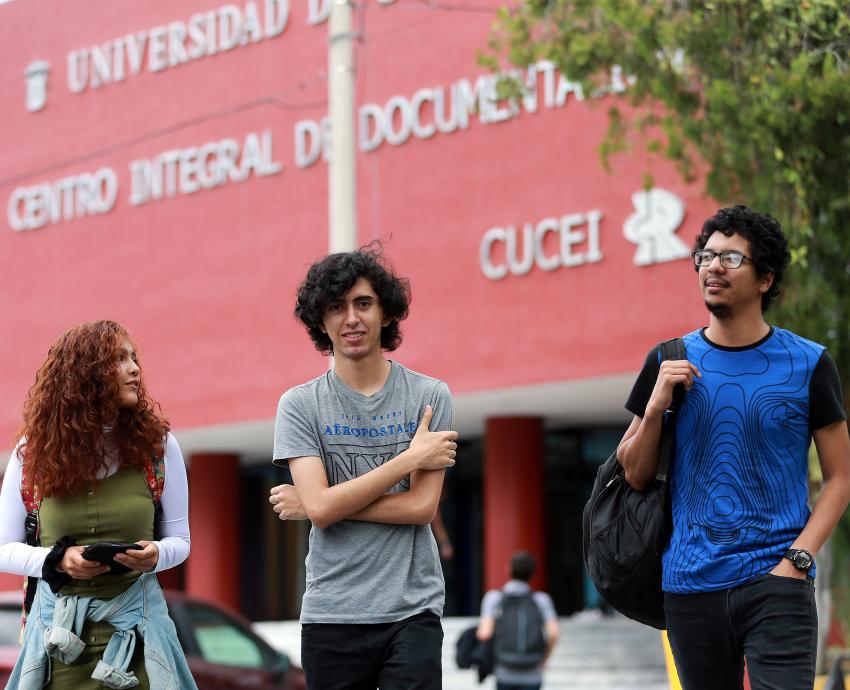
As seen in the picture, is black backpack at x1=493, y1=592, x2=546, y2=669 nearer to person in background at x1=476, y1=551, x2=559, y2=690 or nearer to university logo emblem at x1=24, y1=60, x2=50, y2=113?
person in background at x1=476, y1=551, x2=559, y2=690

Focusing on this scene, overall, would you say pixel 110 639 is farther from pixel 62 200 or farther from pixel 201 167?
pixel 62 200

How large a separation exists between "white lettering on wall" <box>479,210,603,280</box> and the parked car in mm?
6851

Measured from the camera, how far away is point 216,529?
78.7ft

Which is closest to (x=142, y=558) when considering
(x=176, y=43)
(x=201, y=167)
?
(x=201, y=167)

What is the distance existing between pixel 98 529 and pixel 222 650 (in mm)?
6680

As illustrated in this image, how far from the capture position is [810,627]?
4363 millimetres

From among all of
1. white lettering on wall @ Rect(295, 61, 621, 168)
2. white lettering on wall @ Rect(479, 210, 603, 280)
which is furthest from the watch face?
white lettering on wall @ Rect(295, 61, 621, 168)

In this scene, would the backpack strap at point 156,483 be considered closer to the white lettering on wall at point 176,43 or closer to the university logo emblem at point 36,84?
the white lettering on wall at point 176,43

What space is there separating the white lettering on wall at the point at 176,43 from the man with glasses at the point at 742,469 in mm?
16046

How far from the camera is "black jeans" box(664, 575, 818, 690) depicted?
4.30 meters

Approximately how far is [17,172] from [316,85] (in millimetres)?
5930

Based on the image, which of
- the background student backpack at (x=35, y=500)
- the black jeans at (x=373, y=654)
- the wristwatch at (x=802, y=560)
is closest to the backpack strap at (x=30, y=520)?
the background student backpack at (x=35, y=500)

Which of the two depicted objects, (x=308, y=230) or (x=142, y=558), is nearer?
(x=142, y=558)

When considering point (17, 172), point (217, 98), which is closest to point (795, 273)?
point (217, 98)
